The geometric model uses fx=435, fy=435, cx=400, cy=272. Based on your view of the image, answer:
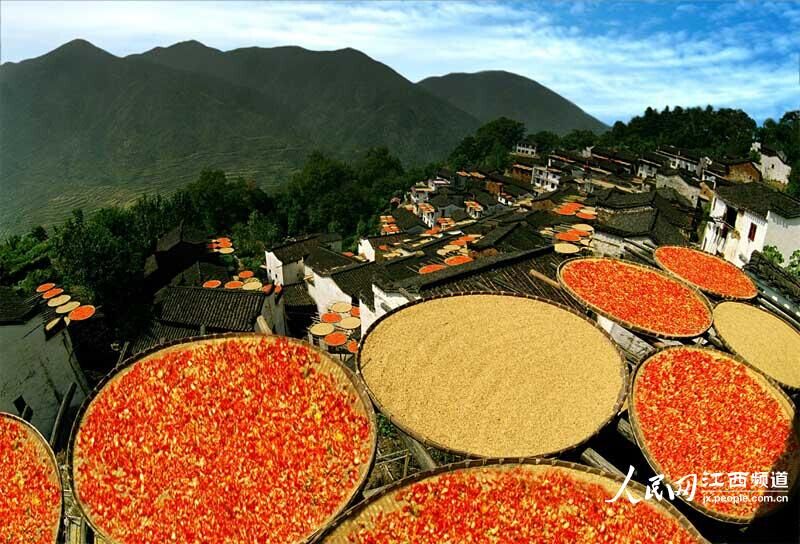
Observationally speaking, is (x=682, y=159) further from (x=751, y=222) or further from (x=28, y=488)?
(x=28, y=488)

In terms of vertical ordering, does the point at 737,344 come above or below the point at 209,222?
above

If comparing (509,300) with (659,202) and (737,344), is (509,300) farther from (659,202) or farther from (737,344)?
(659,202)

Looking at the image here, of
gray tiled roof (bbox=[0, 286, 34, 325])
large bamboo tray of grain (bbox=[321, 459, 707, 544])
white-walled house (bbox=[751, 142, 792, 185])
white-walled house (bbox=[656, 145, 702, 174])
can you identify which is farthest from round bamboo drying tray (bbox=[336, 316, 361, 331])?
white-walled house (bbox=[751, 142, 792, 185])

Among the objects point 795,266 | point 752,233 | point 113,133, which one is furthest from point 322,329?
point 113,133

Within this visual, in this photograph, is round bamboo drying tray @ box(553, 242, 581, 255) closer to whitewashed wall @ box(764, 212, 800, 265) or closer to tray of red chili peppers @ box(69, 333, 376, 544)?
tray of red chili peppers @ box(69, 333, 376, 544)

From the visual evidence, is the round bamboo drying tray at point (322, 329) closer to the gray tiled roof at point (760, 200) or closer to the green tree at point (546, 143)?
the gray tiled roof at point (760, 200)

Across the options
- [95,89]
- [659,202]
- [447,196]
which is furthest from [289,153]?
[659,202]
